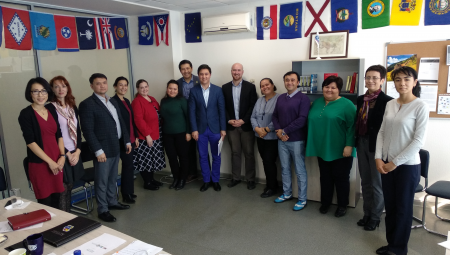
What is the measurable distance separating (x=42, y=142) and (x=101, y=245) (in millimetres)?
1531

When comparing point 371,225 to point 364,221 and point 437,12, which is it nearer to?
point 364,221

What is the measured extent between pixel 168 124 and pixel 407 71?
283 cm

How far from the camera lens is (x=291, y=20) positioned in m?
4.04

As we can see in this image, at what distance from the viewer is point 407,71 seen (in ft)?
7.70

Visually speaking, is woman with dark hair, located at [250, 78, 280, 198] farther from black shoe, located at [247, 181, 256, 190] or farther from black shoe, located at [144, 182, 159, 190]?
black shoe, located at [144, 182, 159, 190]

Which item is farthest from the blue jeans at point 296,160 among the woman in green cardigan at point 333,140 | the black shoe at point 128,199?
the black shoe at point 128,199

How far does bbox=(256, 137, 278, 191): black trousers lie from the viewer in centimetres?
392

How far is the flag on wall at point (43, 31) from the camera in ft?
12.3

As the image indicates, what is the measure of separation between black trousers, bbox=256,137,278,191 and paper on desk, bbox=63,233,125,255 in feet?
8.24

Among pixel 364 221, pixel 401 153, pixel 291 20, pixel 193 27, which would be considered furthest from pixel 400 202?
pixel 193 27

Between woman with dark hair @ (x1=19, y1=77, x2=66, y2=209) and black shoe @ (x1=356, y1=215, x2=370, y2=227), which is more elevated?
woman with dark hair @ (x1=19, y1=77, x2=66, y2=209)

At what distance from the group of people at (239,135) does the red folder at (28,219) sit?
0.89 metres

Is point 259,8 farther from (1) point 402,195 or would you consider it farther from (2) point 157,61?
(1) point 402,195

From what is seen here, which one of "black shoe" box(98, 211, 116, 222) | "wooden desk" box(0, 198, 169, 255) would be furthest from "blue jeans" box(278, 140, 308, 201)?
"wooden desk" box(0, 198, 169, 255)
